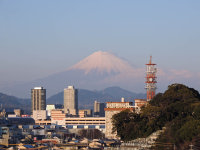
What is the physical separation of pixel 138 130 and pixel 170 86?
16.2m

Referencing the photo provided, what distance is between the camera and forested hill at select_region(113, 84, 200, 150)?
9194cm

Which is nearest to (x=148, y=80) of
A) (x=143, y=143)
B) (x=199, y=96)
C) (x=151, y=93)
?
(x=151, y=93)

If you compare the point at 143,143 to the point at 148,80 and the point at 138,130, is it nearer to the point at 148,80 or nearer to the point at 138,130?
the point at 138,130

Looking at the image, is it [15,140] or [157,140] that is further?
[15,140]

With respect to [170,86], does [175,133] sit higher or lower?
lower

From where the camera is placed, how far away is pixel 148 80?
19438 centimetres

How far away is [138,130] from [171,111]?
548 centimetres

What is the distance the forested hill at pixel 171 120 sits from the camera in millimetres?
91938

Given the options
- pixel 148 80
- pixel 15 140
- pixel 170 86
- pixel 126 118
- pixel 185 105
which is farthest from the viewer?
pixel 148 80

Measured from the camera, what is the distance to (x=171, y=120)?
107562 millimetres

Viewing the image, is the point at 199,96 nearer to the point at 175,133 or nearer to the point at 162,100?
the point at 162,100

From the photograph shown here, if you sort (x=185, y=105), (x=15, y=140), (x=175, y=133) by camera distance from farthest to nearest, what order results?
1. (x=15, y=140)
2. (x=185, y=105)
3. (x=175, y=133)

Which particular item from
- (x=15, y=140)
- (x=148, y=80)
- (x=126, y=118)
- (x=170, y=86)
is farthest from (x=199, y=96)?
(x=148, y=80)

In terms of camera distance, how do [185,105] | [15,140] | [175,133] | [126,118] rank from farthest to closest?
1. [15,140]
2. [126,118]
3. [185,105]
4. [175,133]
